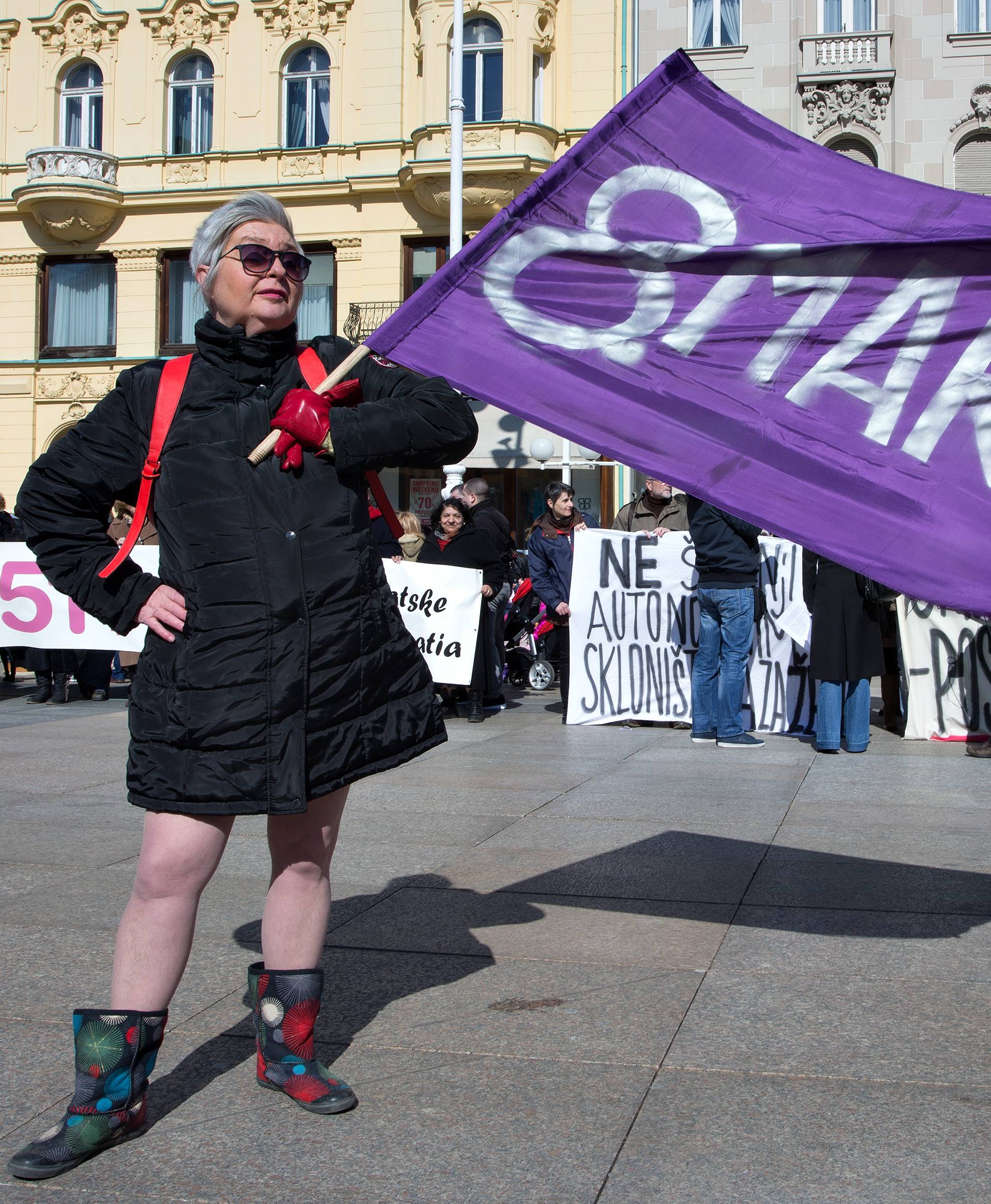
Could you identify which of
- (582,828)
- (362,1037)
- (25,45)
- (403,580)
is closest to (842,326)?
(362,1037)

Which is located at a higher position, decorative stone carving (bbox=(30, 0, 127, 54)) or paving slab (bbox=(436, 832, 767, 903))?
decorative stone carving (bbox=(30, 0, 127, 54))

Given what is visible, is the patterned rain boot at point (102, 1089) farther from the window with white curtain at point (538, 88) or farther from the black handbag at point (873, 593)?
the window with white curtain at point (538, 88)

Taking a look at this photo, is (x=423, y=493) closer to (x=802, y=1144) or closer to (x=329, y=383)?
(x=329, y=383)

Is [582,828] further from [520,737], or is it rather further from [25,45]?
[25,45]

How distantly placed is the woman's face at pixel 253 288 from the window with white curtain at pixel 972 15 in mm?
26511

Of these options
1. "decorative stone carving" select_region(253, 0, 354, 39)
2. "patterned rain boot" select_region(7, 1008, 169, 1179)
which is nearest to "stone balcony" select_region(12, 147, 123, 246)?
"decorative stone carving" select_region(253, 0, 354, 39)

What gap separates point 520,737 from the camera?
33.3 ft

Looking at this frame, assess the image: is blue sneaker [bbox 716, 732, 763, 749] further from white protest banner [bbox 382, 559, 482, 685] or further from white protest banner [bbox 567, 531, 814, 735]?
white protest banner [bbox 382, 559, 482, 685]

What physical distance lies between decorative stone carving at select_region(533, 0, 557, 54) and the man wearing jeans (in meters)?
19.3

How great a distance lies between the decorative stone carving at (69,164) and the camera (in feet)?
92.7

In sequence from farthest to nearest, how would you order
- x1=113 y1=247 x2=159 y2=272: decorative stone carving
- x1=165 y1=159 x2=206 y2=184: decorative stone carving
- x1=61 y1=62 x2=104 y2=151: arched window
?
1. x1=61 y1=62 x2=104 y2=151: arched window
2. x1=113 y1=247 x2=159 y2=272: decorative stone carving
3. x1=165 y1=159 x2=206 y2=184: decorative stone carving

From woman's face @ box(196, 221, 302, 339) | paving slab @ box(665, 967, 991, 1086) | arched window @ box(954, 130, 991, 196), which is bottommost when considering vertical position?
paving slab @ box(665, 967, 991, 1086)

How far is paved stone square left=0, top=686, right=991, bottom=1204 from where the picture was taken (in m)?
2.83

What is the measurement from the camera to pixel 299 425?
304 cm
